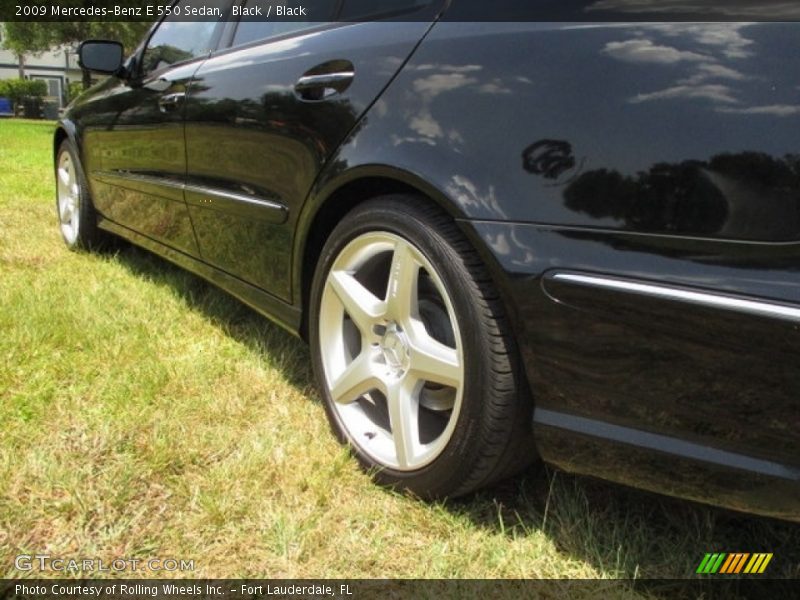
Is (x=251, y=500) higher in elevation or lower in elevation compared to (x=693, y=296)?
lower

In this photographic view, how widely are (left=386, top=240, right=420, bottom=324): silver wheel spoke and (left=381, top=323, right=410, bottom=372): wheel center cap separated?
4 centimetres

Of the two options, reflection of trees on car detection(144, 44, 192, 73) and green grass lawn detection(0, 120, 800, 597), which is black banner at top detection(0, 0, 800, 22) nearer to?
reflection of trees on car detection(144, 44, 192, 73)

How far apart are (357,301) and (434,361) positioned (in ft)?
1.09

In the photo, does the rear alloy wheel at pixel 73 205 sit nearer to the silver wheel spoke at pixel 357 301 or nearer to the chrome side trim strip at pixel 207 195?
the chrome side trim strip at pixel 207 195

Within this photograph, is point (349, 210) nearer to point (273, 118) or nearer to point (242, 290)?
point (273, 118)

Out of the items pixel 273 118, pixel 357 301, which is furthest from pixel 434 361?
pixel 273 118

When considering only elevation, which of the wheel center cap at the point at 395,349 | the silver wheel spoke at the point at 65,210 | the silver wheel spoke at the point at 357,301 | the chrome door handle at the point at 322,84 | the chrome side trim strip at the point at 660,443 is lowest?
the silver wheel spoke at the point at 65,210

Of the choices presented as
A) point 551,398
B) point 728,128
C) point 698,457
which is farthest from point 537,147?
point 698,457

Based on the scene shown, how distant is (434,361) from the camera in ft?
5.56

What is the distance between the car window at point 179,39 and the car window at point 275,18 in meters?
0.21

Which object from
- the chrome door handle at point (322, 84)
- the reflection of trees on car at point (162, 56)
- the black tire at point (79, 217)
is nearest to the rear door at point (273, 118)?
the chrome door handle at point (322, 84)

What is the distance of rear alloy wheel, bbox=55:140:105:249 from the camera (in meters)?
4.14

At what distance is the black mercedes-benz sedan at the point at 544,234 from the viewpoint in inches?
47.8

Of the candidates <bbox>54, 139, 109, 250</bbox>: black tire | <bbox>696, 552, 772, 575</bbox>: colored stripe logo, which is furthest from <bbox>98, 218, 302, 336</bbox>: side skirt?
<bbox>696, 552, 772, 575</bbox>: colored stripe logo
